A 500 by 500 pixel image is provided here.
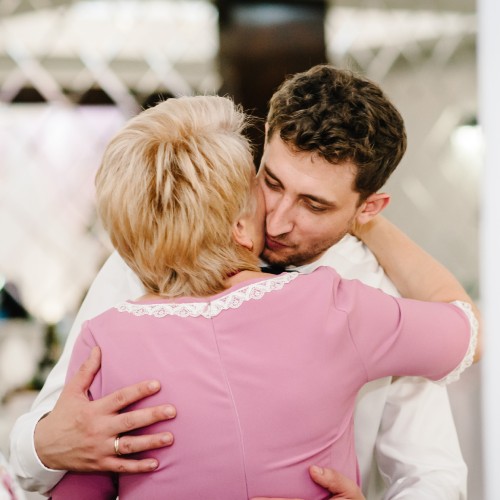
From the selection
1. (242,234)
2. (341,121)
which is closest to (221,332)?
(242,234)

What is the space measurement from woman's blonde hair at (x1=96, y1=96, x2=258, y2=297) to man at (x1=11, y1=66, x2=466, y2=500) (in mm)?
184

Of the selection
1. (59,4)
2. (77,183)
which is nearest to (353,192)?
(77,183)

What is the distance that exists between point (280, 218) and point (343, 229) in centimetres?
16

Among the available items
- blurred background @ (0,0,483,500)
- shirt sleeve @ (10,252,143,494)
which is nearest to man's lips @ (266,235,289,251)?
shirt sleeve @ (10,252,143,494)

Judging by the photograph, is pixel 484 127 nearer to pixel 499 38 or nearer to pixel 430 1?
pixel 499 38

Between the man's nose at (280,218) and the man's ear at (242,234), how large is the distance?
0.13 meters

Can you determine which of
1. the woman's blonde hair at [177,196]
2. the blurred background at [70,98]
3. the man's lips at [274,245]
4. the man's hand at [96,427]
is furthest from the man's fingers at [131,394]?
the blurred background at [70,98]

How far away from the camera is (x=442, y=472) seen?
1.08 metres

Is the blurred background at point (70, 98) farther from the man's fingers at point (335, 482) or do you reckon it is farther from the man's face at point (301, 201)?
the man's fingers at point (335, 482)

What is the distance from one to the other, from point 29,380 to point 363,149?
1.74m

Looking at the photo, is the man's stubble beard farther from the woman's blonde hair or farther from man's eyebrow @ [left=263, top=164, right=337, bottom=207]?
the woman's blonde hair

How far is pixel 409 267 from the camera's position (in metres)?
1.11

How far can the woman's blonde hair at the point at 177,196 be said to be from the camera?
2.73 feet

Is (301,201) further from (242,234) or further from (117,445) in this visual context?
(117,445)
